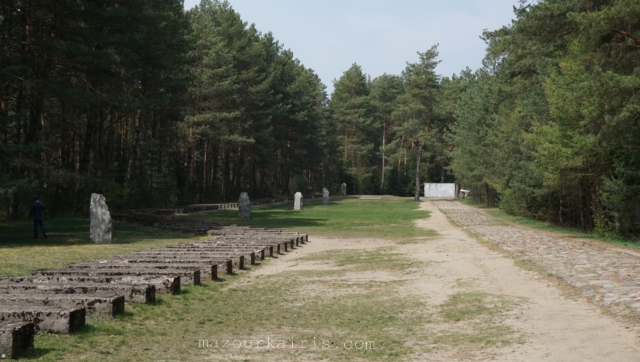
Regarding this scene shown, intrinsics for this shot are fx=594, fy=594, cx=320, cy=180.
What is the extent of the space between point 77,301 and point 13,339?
203cm

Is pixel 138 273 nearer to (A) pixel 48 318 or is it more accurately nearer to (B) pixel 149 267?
(B) pixel 149 267

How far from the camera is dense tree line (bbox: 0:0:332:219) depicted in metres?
23.2

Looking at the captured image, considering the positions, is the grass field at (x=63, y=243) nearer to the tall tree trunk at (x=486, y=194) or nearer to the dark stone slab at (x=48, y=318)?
the dark stone slab at (x=48, y=318)

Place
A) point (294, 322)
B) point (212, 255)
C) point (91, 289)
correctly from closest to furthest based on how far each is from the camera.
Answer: point (294, 322)
point (91, 289)
point (212, 255)

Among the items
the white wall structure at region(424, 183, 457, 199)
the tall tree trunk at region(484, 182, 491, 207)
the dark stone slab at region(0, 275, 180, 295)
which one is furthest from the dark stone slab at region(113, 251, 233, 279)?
the white wall structure at region(424, 183, 457, 199)

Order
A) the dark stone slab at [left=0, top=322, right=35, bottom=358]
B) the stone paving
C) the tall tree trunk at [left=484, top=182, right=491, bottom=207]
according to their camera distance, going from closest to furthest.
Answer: the dark stone slab at [left=0, top=322, right=35, bottom=358] → the stone paving → the tall tree trunk at [left=484, top=182, right=491, bottom=207]

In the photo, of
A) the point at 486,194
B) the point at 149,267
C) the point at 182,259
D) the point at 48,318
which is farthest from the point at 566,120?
the point at 486,194

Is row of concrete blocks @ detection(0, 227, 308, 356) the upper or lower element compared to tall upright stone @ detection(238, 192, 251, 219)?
lower

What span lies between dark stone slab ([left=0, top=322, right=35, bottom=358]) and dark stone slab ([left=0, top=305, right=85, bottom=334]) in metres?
0.78

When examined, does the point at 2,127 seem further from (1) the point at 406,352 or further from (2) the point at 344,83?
(2) the point at 344,83

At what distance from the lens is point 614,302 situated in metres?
8.45

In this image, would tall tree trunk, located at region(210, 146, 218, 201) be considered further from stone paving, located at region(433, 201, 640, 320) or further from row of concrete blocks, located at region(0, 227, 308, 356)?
row of concrete blocks, located at region(0, 227, 308, 356)

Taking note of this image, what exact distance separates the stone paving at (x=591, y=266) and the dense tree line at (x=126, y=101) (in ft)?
51.0

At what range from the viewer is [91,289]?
340 inches
